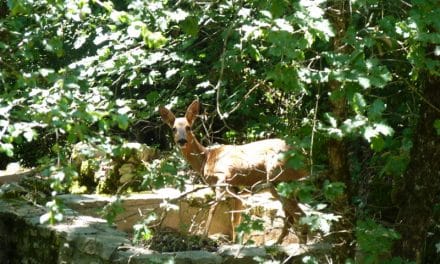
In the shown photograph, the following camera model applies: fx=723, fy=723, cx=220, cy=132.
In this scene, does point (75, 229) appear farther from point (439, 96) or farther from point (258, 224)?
point (439, 96)

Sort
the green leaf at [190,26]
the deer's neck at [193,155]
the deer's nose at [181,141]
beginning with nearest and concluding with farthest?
the green leaf at [190,26] → the deer's nose at [181,141] → the deer's neck at [193,155]

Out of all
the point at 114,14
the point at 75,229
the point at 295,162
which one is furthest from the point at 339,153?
the point at 75,229

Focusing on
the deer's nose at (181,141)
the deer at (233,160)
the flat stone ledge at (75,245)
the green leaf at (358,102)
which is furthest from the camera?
the deer's nose at (181,141)

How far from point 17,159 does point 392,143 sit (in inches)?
341

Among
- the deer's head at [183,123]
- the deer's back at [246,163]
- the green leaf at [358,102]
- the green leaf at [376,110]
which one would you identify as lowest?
the deer's back at [246,163]

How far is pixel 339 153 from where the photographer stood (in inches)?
201

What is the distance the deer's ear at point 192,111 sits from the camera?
7060 mm

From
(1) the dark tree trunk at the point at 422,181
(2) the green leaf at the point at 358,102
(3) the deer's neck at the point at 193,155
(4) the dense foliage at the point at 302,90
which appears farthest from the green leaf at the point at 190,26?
(3) the deer's neck at the point at 193,155

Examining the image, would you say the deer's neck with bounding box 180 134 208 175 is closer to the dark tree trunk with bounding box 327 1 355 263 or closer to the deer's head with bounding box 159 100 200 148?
the deer's head with bounding box 159 100 200 148

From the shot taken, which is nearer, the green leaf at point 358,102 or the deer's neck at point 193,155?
the green leaf at point 358,102

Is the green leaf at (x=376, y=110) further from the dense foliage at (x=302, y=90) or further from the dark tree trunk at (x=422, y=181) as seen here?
the dark tree trunk at (x=422, y=181)

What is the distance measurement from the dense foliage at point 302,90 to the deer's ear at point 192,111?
21 centimetres

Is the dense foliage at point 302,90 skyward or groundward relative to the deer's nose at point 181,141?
skyward

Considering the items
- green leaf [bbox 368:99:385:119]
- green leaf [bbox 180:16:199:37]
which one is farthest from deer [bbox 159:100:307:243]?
green leaf [bbox 368:99:385:119]
